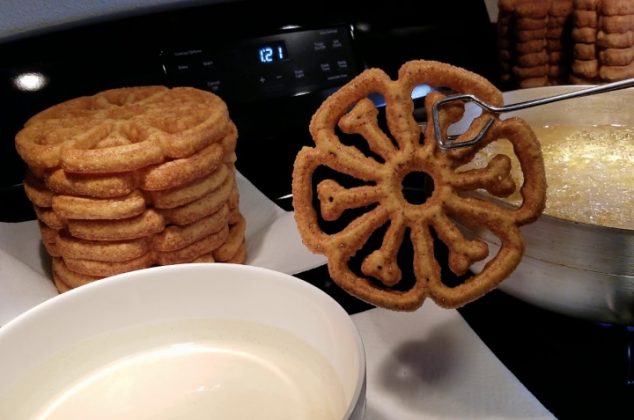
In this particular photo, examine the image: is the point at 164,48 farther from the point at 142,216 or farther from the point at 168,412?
the point at 168,412

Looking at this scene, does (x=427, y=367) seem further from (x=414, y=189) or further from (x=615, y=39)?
(x=615, y=39)

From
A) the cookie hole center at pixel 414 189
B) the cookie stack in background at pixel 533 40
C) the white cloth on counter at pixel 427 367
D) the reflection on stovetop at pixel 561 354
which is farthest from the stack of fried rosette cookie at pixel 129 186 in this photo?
the cookie stack in background at pixel 533 40

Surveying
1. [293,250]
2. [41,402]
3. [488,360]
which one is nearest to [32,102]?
[293,250]

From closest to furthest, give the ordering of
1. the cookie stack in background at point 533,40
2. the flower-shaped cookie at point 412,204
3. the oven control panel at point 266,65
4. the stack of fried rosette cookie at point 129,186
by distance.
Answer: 1. the flower-shaped cookie at point 412,204
2. the stack of fried rosette cookie at point 129,186
3. the oven control panel at point 266,65
4. the cookie stack in background at point 533,40

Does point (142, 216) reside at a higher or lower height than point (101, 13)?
lower

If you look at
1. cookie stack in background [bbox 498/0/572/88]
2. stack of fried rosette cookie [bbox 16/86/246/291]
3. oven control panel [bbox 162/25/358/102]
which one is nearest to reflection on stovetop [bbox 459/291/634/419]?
stack of fried rosette cookie [bbox 16/86/246/291]

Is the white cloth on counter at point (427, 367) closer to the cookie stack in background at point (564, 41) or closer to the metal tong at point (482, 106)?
the metal tong at point (482, 106)

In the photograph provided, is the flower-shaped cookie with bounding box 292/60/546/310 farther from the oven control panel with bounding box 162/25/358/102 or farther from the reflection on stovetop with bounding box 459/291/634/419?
the oven control panel with bounding box 162/25/358/102
